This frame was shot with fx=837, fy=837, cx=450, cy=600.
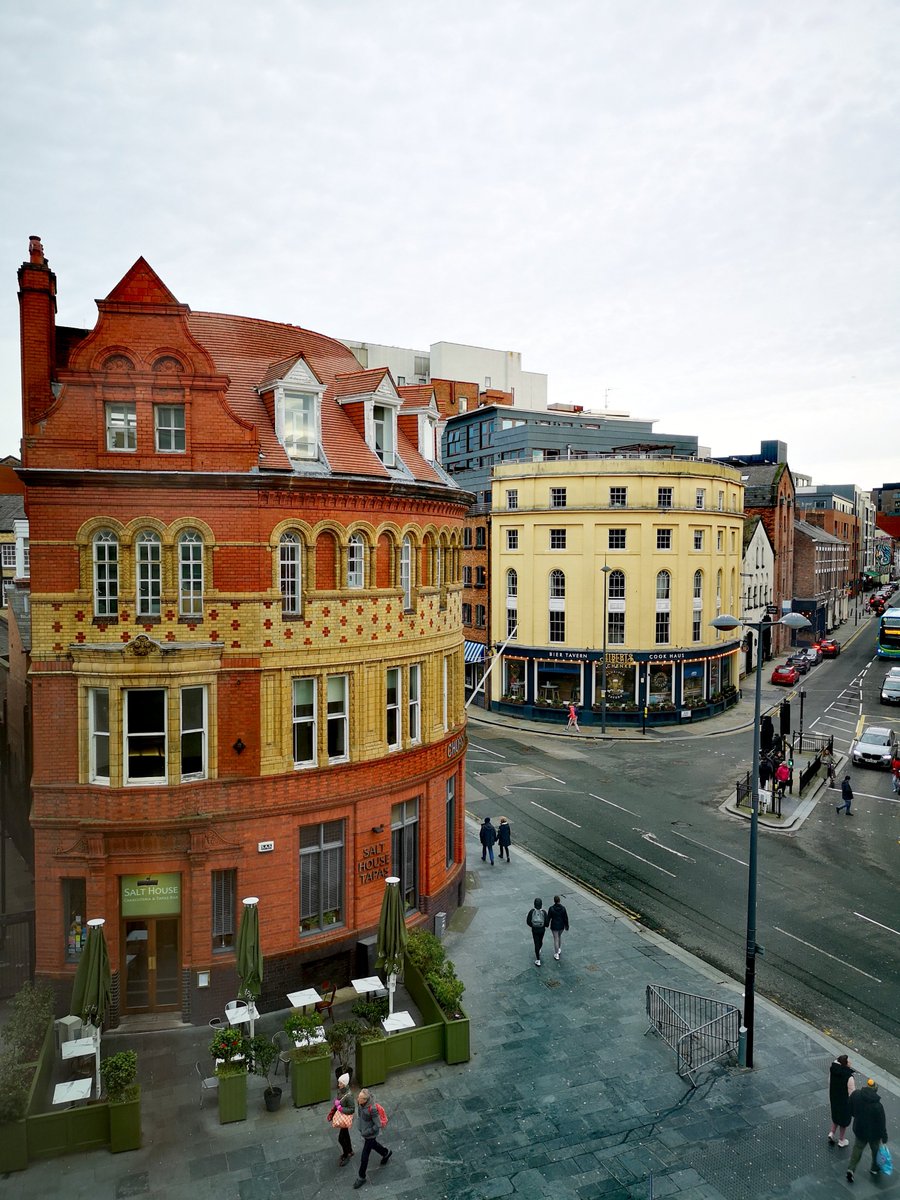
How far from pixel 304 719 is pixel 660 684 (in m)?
38.2

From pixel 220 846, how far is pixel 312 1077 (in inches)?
212

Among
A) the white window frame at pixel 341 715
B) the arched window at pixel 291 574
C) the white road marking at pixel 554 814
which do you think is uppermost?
the arched window at pixel 291 574

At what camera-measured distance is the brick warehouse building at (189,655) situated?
61.4ft

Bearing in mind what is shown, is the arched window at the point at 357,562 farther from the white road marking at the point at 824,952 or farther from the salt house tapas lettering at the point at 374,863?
the white road marking at the point at 824,952

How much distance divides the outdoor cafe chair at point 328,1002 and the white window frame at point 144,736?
6.35m

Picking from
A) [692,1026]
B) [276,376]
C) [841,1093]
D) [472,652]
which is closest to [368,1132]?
[692,1026]

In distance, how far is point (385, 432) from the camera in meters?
23.0

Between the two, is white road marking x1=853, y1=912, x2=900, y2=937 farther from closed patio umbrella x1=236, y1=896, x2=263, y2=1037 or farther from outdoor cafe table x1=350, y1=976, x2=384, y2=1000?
closed patio umbrella x1=236, y1=896, x2=263, y2=1037

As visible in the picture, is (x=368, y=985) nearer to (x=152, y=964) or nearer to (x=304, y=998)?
(x=304, y=998)

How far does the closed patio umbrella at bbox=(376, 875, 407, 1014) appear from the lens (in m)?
18.5

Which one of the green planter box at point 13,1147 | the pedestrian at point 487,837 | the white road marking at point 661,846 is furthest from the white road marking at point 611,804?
the green planter box at point 13,1147

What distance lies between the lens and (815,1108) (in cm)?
1612

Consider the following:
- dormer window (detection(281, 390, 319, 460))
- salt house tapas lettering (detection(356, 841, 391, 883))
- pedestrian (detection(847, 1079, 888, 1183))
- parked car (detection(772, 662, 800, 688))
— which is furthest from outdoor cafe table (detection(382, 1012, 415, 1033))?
parked car (detection(772, 662, 800, 688))

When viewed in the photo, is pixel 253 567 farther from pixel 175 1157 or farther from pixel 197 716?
pixel 175 1157
